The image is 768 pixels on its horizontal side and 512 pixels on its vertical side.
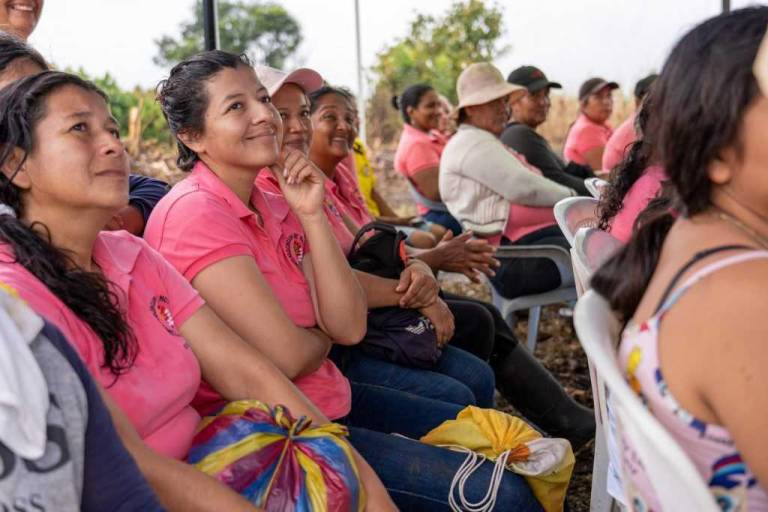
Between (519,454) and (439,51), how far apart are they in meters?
8.03

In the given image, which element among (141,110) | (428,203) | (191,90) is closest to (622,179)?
(191,90)

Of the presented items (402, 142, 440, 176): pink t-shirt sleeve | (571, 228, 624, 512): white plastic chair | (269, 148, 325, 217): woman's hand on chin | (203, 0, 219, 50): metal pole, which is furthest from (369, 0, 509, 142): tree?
(571, 228, 624, 512): white plastic chair

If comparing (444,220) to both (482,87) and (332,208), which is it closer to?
(482,87)

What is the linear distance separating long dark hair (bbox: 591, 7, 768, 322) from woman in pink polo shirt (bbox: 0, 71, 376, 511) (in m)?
0.79

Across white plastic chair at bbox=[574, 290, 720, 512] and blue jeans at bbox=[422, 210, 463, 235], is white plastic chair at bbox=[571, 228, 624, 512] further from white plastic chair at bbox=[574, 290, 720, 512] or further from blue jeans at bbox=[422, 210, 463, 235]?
blue jeans at bbox=[422, 210, 463, 235]

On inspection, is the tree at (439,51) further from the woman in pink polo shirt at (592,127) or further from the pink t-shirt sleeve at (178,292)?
the pink t-shirt sleeve at (178,292)

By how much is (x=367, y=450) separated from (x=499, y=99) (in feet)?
9.73

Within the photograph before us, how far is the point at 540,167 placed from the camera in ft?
16.2

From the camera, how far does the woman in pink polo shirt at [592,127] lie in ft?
22.6

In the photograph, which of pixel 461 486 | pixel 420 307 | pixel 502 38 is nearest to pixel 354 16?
pixel 502 38

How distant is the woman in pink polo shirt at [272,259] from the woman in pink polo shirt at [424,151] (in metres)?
2.65

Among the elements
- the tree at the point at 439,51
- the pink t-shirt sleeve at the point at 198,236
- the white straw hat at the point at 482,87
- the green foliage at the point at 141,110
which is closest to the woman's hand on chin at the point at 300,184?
the pink t-shirt sleeve at the point at 198,236

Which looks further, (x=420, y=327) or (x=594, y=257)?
(x=420, y=327)

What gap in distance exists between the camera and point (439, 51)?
9.60 m
